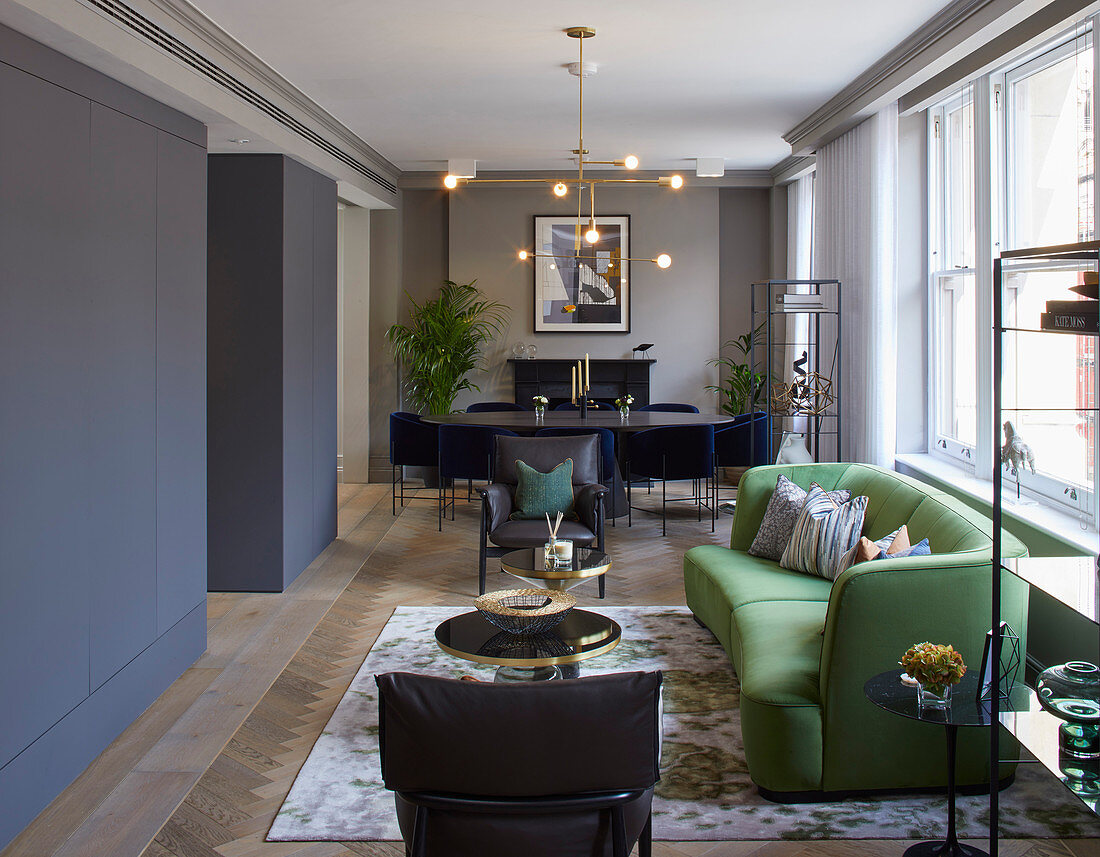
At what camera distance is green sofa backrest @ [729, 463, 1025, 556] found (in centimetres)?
349

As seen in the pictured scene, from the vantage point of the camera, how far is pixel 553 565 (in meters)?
4.48

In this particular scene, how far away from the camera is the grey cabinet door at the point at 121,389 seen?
353 cm

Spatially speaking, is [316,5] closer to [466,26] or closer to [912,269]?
[466,26]

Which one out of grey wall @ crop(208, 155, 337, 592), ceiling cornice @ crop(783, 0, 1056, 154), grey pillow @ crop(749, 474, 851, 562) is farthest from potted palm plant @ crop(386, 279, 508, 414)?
grey pillow @ crop(749, 474, 851, 562)

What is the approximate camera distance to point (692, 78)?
5.66m

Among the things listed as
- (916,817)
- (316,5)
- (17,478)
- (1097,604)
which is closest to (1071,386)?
(1097,604)

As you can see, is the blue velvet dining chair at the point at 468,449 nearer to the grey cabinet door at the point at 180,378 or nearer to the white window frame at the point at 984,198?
the grey cabinet door at the point at 180,378

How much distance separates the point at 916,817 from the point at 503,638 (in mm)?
1449

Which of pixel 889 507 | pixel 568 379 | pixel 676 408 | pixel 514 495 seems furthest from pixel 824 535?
pixel 568 379

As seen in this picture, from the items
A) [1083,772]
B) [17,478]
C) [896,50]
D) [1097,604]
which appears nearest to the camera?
[1097,604]

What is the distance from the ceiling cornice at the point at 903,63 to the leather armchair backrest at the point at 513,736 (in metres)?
3.35

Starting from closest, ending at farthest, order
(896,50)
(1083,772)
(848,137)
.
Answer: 1. (1083,772)
2. (896,50)
3. (848,137)

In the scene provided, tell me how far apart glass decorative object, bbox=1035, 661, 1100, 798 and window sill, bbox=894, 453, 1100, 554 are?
31 cm

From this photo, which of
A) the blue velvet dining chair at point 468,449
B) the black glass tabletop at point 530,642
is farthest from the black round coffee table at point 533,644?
the blue velvet dining chair at point 468,449
